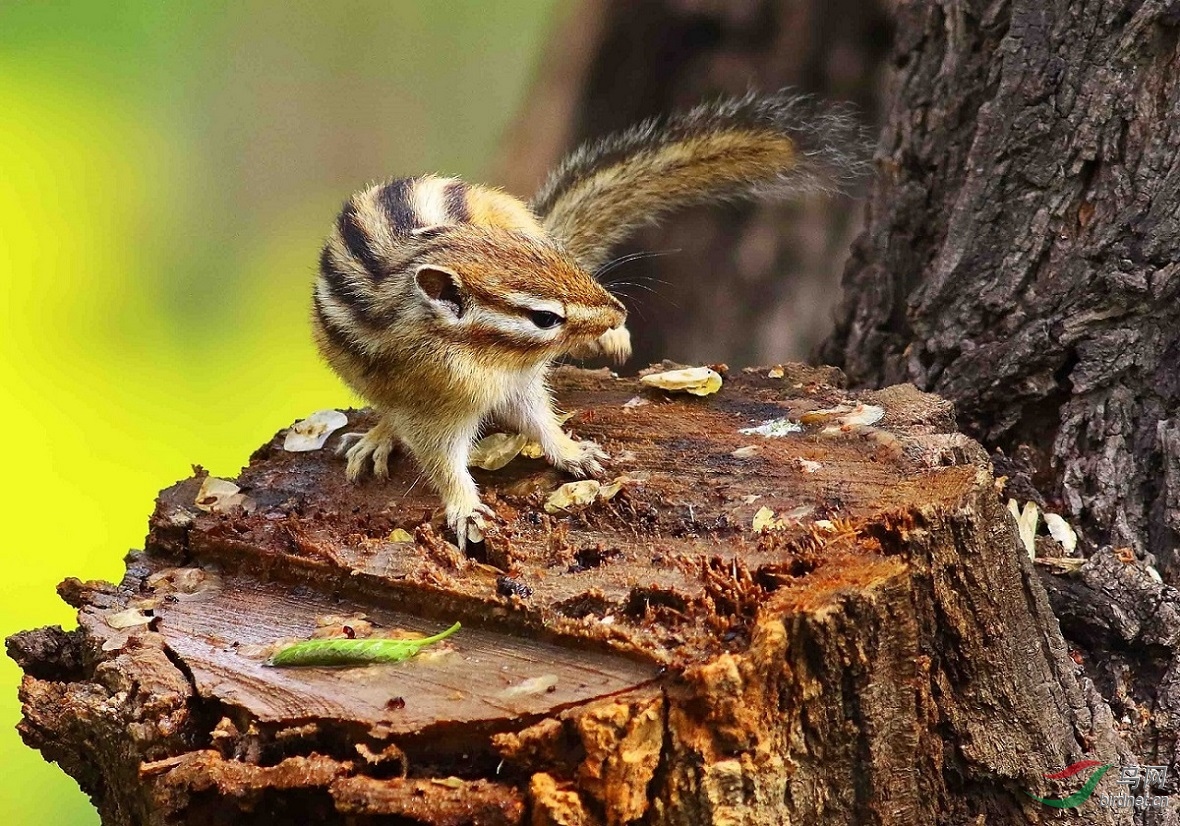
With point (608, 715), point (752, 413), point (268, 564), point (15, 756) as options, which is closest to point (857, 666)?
point (608, 715)

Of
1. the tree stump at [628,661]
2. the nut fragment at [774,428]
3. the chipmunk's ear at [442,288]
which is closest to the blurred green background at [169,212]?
the tree stump at [628,661]

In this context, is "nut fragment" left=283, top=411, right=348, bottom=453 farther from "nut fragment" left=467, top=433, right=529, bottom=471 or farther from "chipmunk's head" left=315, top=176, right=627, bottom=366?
"nut fragment" left=467, top=433, right=529, bottom=471

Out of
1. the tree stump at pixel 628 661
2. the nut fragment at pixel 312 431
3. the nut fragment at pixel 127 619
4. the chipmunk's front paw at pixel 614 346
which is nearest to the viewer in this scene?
the tree stump at pixel 628 661

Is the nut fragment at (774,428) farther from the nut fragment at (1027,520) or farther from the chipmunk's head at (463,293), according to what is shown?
the nut fragment at (1027,520)

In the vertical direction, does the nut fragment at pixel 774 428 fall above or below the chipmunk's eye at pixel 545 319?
below

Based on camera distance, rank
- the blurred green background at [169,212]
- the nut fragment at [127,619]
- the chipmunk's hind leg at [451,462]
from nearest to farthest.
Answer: the nut fragment at [127,619], the chipmunk's hind leg at [451,462], the blurred green background at [169,212]

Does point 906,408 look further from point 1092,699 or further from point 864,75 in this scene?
point 864,75

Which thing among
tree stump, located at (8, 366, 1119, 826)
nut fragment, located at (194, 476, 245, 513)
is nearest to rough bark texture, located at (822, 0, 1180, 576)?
tree stump, located at (8, 366, 1119, 826)
